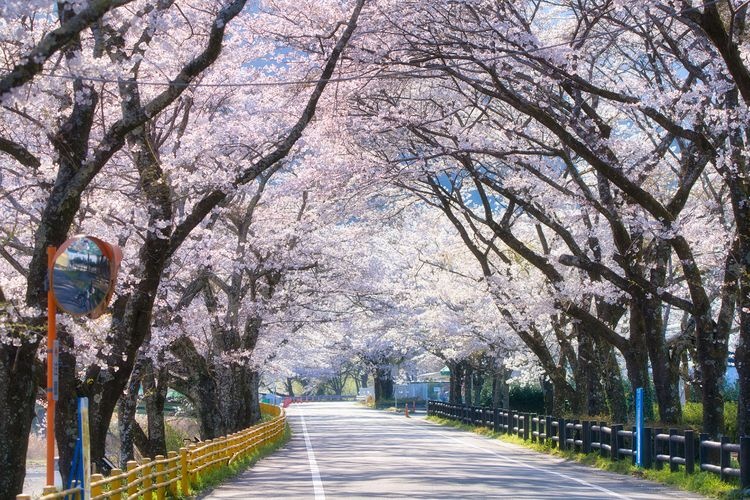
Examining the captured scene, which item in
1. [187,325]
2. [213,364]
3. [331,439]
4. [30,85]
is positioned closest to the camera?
[30,85]

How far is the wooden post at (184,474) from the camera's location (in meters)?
17.0

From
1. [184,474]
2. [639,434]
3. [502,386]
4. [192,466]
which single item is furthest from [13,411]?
[502,386]

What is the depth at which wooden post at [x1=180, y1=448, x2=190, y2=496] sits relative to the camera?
1700cm

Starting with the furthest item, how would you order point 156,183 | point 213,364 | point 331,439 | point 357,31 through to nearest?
1. point 331,439
2. point 213,364
3. point 357,31
4. point 156,183

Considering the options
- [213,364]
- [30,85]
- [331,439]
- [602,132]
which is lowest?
[331,439]

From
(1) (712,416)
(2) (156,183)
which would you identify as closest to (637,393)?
(1) (712,416)

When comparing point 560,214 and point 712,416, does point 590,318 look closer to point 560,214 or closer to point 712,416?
point 712,416

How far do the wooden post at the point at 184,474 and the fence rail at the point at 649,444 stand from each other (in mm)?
8294

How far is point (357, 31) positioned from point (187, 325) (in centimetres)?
1346

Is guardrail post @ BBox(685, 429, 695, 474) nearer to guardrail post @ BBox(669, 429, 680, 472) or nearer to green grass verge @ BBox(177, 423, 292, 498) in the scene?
guardrail post @ BBox(669, 429, 680, 472)

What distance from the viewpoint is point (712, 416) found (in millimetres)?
19984

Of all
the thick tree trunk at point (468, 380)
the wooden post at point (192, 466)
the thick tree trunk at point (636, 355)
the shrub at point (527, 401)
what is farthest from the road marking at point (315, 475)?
the thick tree trunk at point (468, 380)

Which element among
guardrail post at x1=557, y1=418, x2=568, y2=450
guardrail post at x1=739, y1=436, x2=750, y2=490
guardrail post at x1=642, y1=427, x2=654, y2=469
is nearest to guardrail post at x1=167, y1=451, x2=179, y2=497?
guardrail post at x1=739, y1=436, x2=750, y2=490

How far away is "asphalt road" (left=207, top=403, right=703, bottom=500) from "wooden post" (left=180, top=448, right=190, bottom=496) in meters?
0.44
